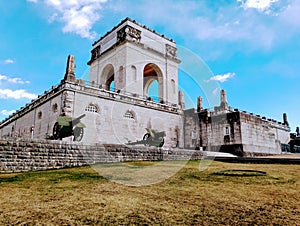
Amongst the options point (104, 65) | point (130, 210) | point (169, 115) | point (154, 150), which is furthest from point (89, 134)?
point (130, 210)

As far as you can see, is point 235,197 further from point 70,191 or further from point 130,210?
point 70,191

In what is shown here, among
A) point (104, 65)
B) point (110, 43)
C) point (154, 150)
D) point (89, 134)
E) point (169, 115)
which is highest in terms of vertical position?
point (110, 43)

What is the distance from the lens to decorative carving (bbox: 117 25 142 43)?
25.3 metres

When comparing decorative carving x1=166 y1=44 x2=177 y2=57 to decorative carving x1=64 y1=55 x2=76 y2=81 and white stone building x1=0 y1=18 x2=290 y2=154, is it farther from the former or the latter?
decorative carving x1=64 y1=55 x2=76 y2=81

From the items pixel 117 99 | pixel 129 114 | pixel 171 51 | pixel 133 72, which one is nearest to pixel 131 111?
pixel 129 114

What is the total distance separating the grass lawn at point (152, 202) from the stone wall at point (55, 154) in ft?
7.48

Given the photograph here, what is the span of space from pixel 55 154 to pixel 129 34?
61.1ft

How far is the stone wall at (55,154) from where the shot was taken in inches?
340

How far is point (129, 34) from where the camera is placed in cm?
2548

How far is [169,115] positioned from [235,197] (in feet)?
64.7

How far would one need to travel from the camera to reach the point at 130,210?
4020 millimetres

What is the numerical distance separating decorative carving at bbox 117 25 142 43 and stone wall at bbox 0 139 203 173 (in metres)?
15.8

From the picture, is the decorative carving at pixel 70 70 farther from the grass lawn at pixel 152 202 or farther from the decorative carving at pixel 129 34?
the grass lawn at pixel 152 202

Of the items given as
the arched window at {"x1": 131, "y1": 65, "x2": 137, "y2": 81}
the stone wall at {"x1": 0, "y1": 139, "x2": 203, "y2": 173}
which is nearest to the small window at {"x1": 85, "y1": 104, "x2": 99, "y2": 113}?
the stone wall at {"x1": 0, "y1": 139, "x2": 203, "y2": 173}
